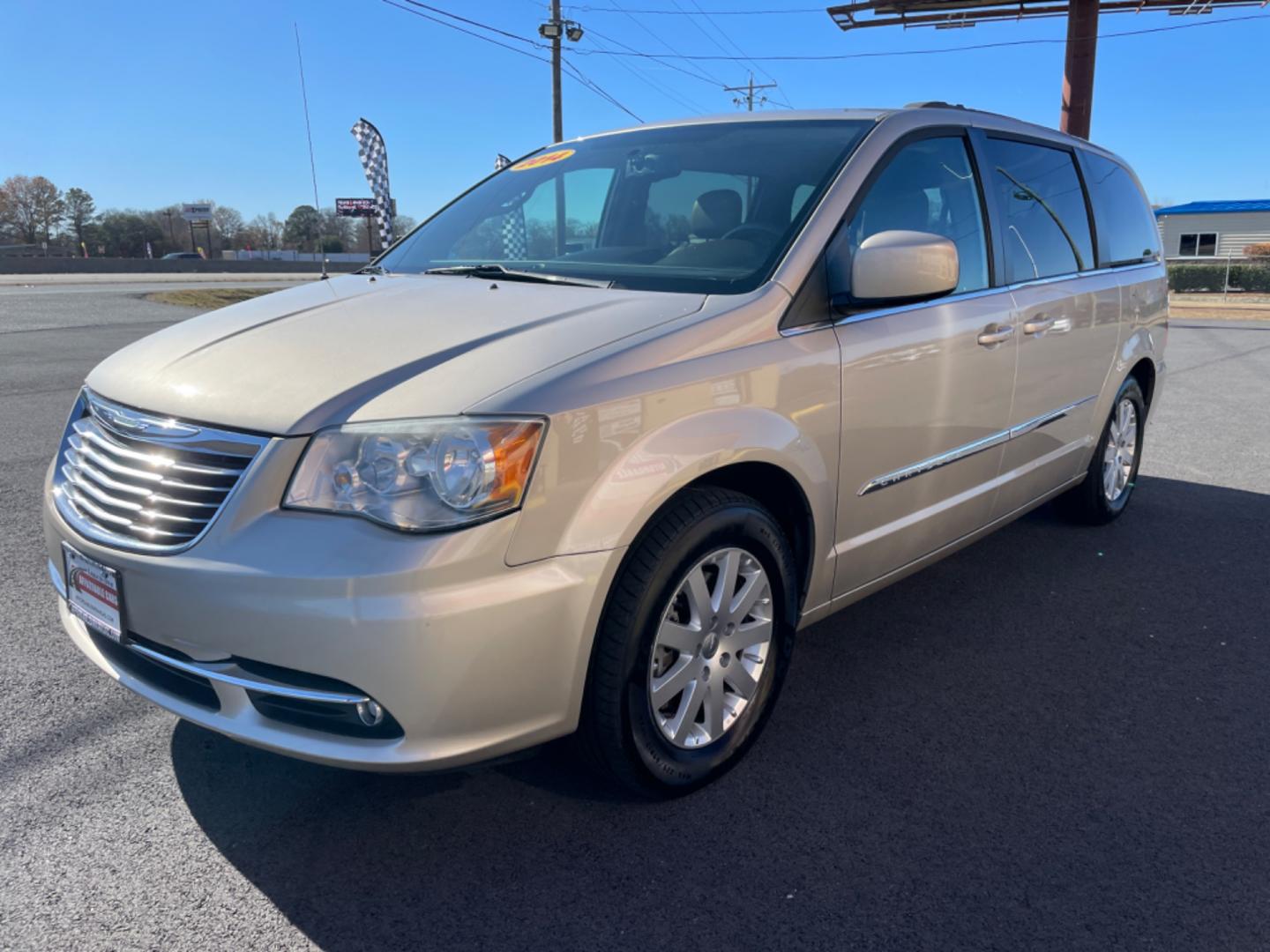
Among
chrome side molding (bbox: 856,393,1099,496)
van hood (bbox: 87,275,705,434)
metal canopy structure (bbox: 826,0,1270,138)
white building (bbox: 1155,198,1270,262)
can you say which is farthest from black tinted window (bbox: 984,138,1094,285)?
white building (bbox: 1155,198,1270,262)

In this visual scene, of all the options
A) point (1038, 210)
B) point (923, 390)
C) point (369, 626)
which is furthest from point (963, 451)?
point (369, 626)

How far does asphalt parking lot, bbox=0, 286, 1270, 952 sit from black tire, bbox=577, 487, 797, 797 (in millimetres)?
122

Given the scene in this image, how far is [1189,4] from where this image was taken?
1998 centimetres

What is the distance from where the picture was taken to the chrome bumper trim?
6.58 ft

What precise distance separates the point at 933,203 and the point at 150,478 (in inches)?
103

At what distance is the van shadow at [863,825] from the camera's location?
2092 millimetres

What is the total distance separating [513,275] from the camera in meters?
3.08

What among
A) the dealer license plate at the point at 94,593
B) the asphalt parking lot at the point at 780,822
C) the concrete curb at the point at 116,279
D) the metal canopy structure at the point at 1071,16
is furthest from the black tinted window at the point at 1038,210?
the concrete curb at the point at 116,279

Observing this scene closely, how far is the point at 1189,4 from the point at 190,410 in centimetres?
2380

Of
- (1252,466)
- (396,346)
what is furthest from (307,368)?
(1252,466)

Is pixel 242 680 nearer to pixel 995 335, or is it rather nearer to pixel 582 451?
pixel 582 451

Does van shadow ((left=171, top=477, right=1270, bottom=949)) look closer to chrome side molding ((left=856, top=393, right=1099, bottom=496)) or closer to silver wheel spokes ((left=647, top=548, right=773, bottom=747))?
silver wheel spokes ((left=647, top=548, right=773, bottom=747))

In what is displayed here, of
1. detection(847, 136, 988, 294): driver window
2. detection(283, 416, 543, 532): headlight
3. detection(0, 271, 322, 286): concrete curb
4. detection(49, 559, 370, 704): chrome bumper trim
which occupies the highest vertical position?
detection(847, 136, 988, 294): driver window

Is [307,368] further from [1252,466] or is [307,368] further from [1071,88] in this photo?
[1071,88]
